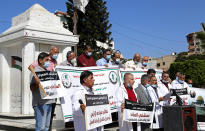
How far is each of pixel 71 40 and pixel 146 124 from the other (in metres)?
5.28

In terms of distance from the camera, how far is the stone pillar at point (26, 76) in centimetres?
811

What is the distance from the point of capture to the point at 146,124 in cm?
536

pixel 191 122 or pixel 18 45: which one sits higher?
pixel 18 45

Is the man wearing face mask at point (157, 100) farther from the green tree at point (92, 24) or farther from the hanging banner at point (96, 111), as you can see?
the green tree at point (92, 24)

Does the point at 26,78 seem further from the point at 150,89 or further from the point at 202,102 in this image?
the point at 202,102

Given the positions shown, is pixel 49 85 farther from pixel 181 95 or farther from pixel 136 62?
pixel 136 62

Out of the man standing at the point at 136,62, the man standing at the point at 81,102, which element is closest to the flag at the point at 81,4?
the man standing at the point at 136,62

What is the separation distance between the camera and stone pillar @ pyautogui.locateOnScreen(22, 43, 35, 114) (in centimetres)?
811

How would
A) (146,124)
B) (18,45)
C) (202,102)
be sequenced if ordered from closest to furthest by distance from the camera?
1. (146,124)
2. (202,102)
3. (18,45)

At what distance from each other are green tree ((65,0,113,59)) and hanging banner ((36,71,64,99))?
22781 mm

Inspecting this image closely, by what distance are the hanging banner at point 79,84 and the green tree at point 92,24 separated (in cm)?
2105

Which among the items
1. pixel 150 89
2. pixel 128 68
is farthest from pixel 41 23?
pixel 150 89

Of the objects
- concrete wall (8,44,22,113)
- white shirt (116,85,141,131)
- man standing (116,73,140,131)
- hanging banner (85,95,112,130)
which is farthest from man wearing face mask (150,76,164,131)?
concrete wall (8,44,22,113)

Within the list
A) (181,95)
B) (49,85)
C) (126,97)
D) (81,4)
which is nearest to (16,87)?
(49,85)
